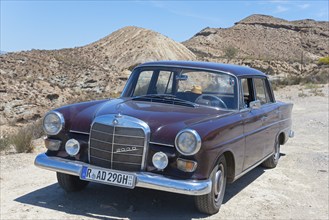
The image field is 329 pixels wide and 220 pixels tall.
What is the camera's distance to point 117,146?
4.47 meters

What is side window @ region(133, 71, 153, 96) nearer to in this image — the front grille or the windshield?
the windshield

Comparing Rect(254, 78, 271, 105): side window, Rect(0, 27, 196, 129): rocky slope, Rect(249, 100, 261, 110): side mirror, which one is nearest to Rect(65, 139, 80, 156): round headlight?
Rect(249, 100, 261, 110): side mirror

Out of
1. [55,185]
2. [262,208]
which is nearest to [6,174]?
[55,185]

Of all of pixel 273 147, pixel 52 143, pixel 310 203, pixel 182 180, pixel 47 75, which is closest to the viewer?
pixel 182 180

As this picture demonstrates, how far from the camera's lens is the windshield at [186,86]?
5438mm

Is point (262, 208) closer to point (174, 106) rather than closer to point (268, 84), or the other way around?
point (174, 106)

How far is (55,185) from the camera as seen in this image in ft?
18.7

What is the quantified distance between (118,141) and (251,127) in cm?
195

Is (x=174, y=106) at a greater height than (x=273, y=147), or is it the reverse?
(x=174, y=106)

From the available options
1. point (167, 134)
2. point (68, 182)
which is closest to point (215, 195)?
point (167, 134)

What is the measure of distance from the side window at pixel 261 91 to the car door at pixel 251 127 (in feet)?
0.59

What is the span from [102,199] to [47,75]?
89.4ft

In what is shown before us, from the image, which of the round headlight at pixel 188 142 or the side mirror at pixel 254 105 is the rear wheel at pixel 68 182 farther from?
the side mirror at pixel 254 105

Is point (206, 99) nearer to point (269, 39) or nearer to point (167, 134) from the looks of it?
point (167, 134)
